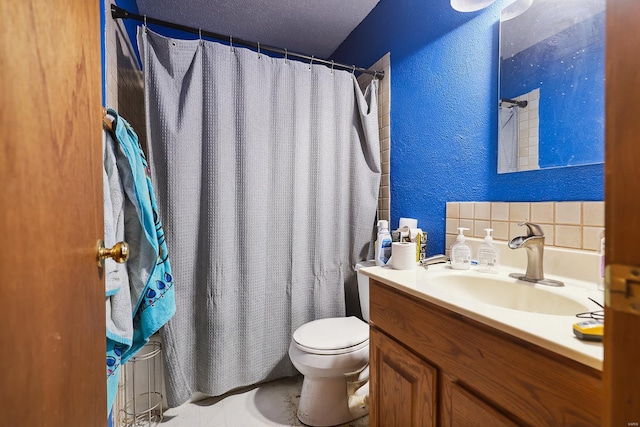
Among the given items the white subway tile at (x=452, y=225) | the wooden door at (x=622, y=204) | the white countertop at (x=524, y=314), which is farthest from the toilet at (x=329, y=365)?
the wooden door at (x=622, y=204)

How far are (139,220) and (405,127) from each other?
4.68 ft

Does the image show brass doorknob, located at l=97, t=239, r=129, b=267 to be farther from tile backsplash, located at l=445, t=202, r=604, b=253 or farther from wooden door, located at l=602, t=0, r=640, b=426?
tile backsplash, located at l=445, t=202, r=604, b=253

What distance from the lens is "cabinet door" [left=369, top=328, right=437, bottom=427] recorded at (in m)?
0.79

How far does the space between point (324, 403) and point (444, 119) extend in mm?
1503

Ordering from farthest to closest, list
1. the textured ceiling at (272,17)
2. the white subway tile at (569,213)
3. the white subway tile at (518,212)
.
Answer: the textured ceiling at (272,17)
the white subway tile at (518,212)
the white subway tile at (569,213)

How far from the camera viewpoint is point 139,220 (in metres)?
1.01

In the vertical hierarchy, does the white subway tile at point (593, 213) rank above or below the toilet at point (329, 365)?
above

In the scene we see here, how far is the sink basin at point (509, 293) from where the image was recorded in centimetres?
78

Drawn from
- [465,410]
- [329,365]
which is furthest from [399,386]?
[329,365]

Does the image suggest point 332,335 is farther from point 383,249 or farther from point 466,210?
point 466,210

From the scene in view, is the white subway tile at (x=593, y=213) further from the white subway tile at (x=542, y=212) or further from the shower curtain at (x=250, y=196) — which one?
the shower curtain at (x=250, y=196)

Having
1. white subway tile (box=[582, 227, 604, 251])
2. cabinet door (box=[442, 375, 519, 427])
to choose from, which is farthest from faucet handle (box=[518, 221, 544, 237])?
cabinet door (box=[442, 375, 519, 427])

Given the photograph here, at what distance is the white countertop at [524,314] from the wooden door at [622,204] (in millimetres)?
207

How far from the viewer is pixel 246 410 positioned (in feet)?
4.79
